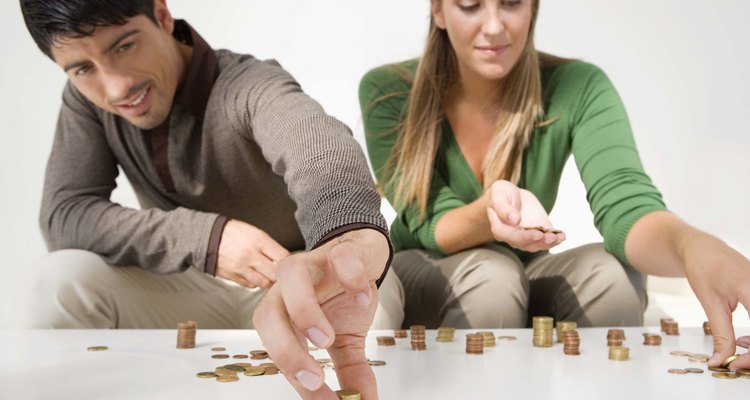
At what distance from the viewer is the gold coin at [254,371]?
1124 millimetres

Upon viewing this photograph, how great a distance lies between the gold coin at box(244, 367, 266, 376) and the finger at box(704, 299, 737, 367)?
1.97ft

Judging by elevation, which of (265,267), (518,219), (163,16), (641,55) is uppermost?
(641,55)

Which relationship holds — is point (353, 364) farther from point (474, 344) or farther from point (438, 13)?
point (438, 13)

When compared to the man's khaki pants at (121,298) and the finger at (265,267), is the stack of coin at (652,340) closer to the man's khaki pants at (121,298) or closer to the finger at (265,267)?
the man's khaki pants at (121,298)

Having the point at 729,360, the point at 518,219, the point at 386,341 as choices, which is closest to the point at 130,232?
the point at 386,341

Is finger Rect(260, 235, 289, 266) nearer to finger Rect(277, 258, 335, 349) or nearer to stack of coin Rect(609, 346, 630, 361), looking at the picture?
stack of coin Rect(609, 346, 630, 361)

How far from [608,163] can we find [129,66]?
0.97 metres

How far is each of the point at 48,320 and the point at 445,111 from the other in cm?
101

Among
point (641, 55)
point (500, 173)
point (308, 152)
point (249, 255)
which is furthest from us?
point (641, 55)

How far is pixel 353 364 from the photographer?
0.94 m

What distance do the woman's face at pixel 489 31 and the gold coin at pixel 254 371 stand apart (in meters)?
1.01

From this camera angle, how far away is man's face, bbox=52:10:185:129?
1634 millimetres

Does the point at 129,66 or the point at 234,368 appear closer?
the point at 234,368

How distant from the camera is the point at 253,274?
5.38ft
